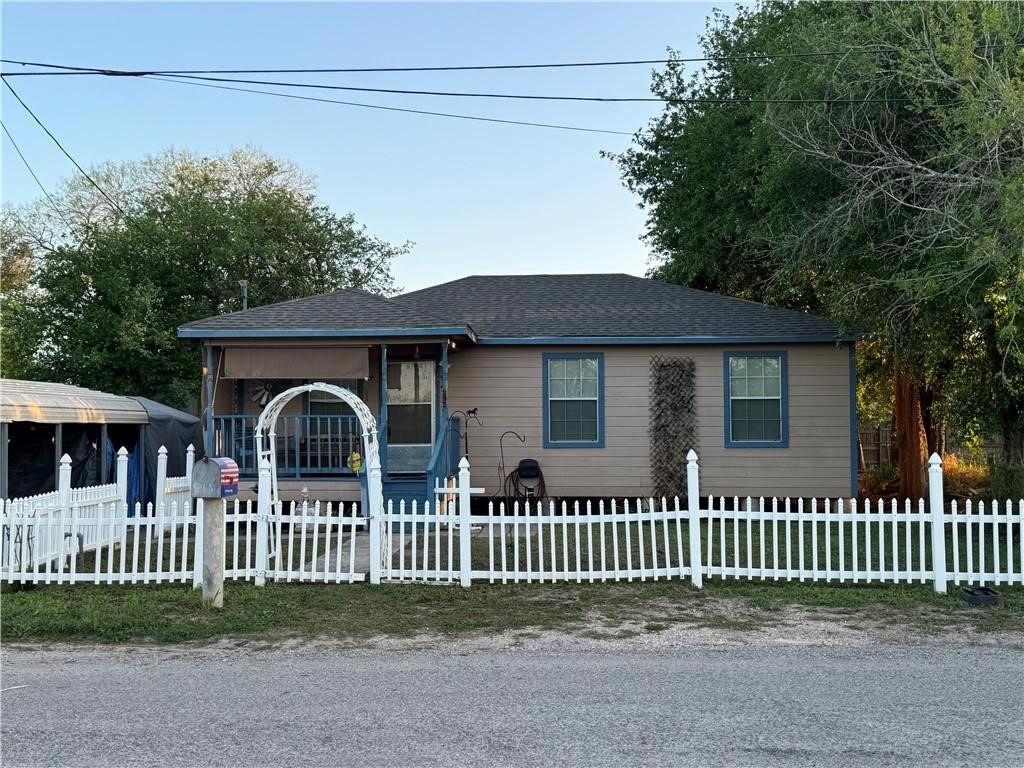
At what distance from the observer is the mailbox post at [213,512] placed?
25.4 ft

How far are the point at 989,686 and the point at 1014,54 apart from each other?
8.53 meters

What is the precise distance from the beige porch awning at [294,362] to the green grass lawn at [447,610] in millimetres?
5225

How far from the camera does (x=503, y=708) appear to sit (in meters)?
5.05

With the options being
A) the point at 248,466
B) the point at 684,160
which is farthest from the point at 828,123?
the point at 248,466

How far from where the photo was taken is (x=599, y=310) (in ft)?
52.6

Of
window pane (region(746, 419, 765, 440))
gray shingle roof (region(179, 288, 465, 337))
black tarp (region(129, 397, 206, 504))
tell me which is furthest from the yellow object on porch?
window pane (region(746, 419, 765, 440))

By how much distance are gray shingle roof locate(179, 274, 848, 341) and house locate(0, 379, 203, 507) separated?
1961 mm

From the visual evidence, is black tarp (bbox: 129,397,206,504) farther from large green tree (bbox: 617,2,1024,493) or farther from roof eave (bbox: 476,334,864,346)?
large green tree (bbox: 617,2,1024,493)

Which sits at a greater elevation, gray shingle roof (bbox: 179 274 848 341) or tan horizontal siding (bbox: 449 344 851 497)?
gray shingle roof (bbox: 179 274 848 341)

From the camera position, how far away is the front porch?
13.3m

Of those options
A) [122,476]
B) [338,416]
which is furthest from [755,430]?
[122,476]

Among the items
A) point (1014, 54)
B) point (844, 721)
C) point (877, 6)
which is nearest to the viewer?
point (844, 721)

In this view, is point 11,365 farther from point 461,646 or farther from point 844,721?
point 844,721

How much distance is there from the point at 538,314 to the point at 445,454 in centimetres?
356
